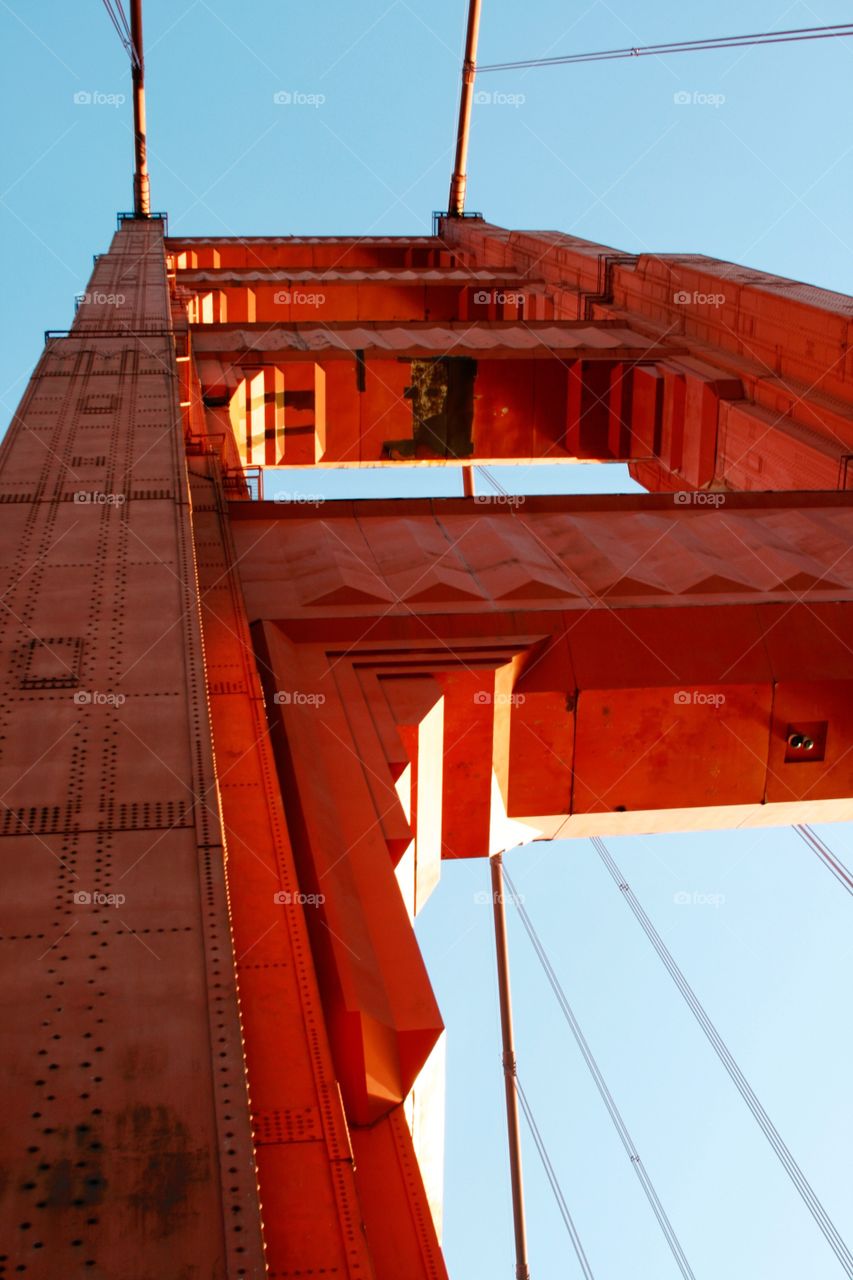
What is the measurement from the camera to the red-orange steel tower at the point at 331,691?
15.6ft

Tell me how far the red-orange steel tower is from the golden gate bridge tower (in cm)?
3

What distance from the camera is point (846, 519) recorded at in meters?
13.4

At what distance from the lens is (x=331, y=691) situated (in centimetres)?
1034

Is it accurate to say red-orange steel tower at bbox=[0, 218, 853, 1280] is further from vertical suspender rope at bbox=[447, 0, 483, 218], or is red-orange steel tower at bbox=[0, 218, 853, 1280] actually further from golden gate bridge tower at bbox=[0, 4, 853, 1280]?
vertical suspender rope at bbox=[447, 0, 483, 218]

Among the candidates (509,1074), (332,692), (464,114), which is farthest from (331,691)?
(464,114)

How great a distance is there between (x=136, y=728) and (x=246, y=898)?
1.23 m

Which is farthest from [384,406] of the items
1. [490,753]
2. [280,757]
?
[280,757]

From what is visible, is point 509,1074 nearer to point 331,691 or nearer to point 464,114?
point 331,691

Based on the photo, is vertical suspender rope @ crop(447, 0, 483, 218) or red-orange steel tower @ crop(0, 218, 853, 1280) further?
vertical suspender rope @ crop(447, 0, 483, 218)

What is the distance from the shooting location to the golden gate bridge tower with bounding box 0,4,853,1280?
4762 millimetres

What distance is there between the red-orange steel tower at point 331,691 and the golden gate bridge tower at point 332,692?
3 cm

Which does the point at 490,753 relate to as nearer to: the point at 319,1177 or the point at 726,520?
the point at 726,520

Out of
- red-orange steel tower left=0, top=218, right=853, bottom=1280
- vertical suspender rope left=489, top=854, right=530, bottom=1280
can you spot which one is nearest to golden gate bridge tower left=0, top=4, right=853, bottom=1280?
red-orange steel tower left=0, top=218, right=853, bottom=1280

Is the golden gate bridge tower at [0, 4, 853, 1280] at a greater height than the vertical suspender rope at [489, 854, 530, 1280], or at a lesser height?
greater
